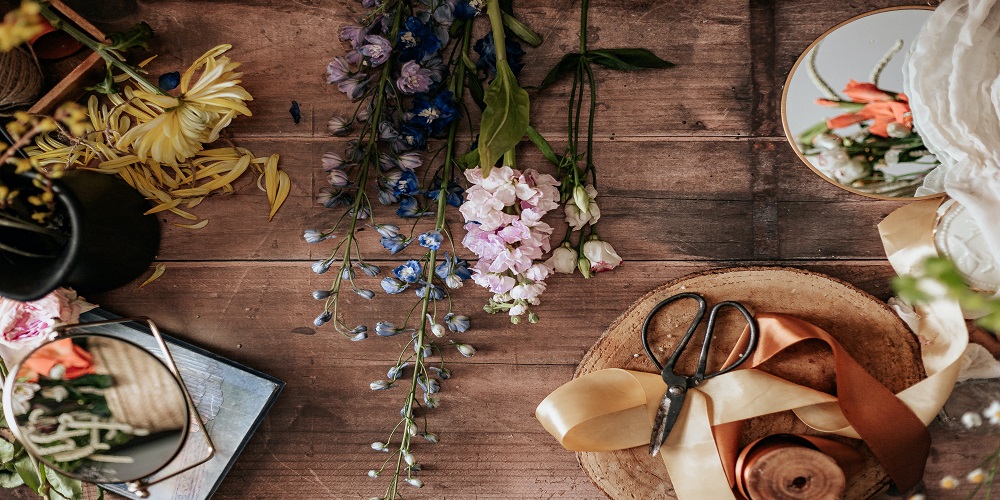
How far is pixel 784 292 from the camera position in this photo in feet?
3.34

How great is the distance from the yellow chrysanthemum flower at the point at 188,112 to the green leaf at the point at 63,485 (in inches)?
20.3

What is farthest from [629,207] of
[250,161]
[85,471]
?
[85,471]

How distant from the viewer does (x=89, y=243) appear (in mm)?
896

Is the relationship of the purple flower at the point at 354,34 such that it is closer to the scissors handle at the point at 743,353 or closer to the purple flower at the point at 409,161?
the purple flower at the point at 409,161

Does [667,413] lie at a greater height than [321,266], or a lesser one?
lesser

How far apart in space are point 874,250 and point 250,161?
3.30 ft

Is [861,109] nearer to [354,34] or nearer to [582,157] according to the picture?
[582,157]

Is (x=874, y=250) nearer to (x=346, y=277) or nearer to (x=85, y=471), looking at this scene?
(x=346, y=277)

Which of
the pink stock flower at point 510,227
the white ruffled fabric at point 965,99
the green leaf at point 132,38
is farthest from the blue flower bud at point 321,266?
the white ruffled fabric at point 965,99

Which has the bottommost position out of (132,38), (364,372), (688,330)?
(364,372)

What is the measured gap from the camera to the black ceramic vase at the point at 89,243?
82cm

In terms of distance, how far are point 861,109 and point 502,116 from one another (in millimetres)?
559

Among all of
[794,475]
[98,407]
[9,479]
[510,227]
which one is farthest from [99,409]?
[794,475]

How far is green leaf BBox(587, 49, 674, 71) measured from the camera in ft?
3.32
